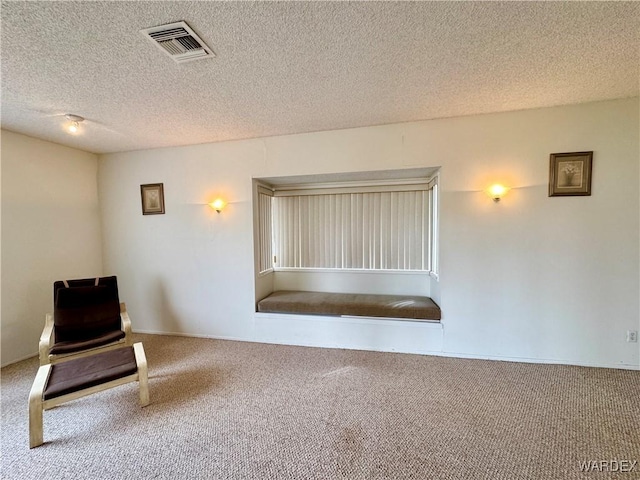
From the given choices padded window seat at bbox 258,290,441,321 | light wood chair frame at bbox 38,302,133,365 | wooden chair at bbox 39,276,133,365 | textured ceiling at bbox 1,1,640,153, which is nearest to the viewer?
textured ceiling at bbox 1,1,640,153

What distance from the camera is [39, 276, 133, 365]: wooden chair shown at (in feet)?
8.46

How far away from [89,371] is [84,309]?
1059 millimetres

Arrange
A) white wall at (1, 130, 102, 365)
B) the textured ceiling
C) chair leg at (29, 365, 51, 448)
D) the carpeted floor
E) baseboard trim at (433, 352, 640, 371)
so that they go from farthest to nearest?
1. white wall at (1, 130, 102, 365)
2. baseboard trim at (433, 352, 640, 371)
3. chair leg at (29, 365, 51, 448)
4. the carpeted floor
5. the textured ceiling

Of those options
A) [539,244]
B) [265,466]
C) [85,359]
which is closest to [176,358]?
[85,359]

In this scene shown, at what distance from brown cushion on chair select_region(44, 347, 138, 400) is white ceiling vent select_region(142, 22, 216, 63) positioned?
7.89 ft

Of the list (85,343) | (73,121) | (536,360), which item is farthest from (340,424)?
(73,121)

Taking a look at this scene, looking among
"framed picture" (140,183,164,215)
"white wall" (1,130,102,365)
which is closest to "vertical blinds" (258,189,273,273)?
"framed picture" (140,183,164,215)

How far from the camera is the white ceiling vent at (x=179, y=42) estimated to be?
1594 mm

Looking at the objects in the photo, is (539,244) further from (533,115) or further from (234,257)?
(234,257)

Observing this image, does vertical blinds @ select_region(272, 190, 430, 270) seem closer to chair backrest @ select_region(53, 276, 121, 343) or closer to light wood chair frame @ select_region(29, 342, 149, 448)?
chair backrest @ select_region(53, 276, 121, 343)

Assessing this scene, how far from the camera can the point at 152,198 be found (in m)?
3.80

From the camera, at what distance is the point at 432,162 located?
3.04 metres

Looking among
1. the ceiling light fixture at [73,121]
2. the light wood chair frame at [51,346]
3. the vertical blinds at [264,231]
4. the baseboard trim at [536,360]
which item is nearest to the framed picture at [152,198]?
the ceiling light fixture at [73,121]

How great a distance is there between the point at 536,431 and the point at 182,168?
14.8 ft
